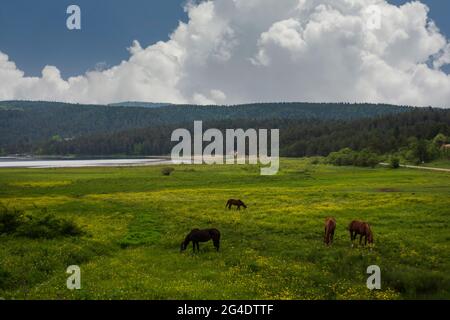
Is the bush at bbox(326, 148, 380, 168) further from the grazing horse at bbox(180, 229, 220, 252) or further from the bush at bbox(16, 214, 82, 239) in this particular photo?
the bush at bbox(16, 214, 82, 239)

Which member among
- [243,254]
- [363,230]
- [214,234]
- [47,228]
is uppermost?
[363,230]

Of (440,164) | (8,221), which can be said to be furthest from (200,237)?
(440,164)

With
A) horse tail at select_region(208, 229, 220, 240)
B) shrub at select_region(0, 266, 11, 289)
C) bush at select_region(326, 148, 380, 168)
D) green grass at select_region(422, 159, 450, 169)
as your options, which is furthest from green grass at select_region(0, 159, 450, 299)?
bush at select_region(326, 148, 380, 168)

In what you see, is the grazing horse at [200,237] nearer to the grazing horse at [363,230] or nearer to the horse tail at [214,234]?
the horse tail at [214,234]

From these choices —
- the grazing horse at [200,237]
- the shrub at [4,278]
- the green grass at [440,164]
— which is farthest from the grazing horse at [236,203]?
the green grass at [440,164]

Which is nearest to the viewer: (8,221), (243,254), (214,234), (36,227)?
(243,254)

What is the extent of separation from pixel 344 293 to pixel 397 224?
60.4 feet

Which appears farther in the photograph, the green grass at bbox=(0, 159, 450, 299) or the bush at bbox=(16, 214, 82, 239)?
the bush at bbox=(16, 214, 82, 239)

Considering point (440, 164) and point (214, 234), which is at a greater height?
point (440, 164)

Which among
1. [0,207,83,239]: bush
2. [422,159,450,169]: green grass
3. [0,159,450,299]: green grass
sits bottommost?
[0,159,450,299]: green grass

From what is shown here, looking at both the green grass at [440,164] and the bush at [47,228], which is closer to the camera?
the bush at [47,228]

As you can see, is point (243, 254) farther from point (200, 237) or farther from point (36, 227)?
point (36, 227)
